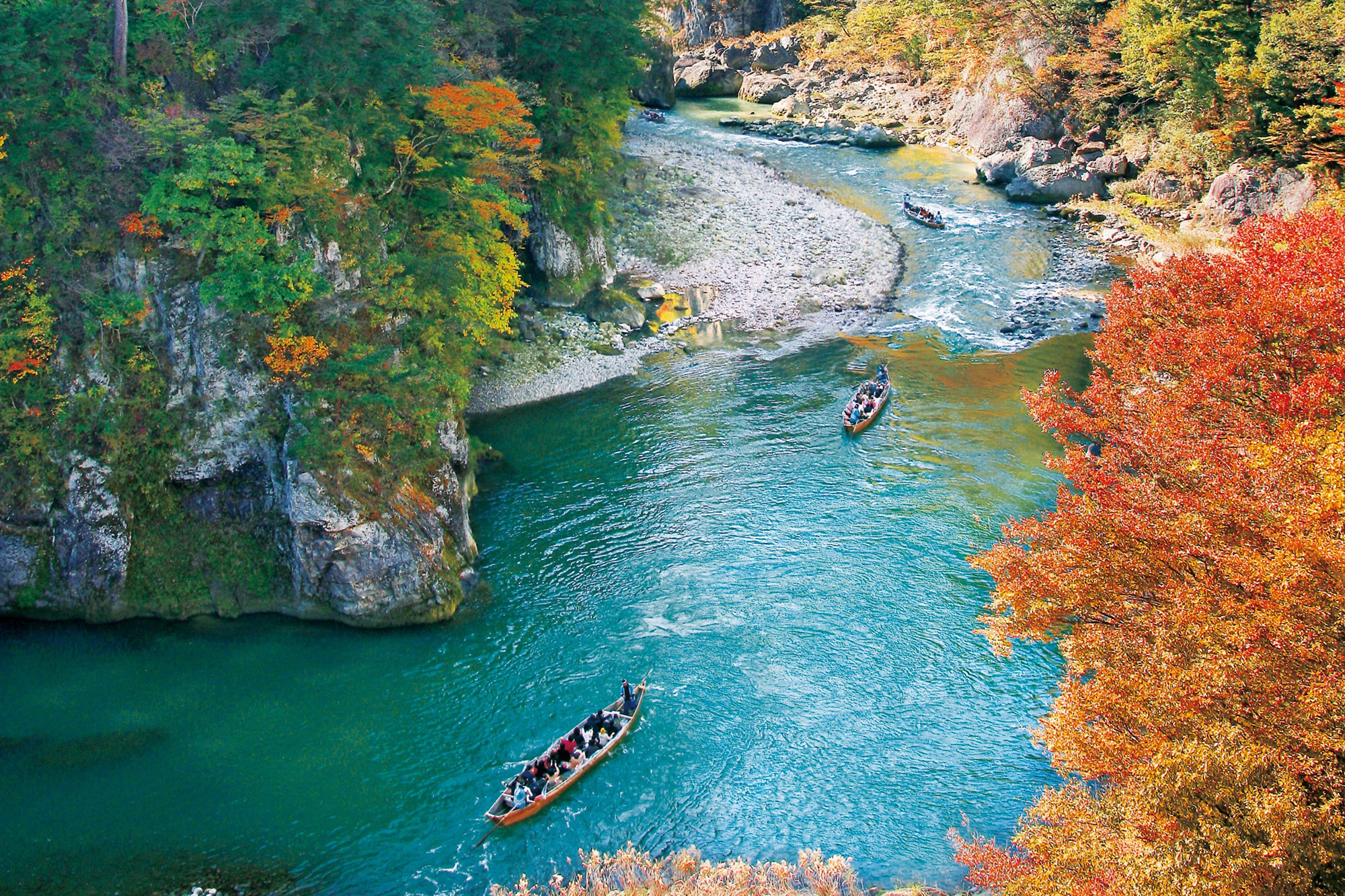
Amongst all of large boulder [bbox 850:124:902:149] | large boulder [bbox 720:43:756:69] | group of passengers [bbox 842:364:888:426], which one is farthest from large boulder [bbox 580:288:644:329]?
large boulder [bbox 720:43:756:69]

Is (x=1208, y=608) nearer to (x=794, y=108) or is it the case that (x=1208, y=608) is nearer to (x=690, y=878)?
(x=690, y=878)

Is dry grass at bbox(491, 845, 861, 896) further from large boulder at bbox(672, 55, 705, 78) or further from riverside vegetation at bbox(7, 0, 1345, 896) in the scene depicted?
large boulder at bbox(672, 55, 705, 78)

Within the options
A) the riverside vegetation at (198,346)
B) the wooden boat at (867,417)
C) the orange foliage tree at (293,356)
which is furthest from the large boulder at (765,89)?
the orange foliage tree at (293,356)

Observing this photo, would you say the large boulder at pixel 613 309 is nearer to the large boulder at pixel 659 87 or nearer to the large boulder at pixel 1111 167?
the large boulder at pixel 1111 167

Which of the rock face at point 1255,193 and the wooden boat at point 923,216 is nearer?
the rock face at point 1255,193

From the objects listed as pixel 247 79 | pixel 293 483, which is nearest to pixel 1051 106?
pixel 247 79

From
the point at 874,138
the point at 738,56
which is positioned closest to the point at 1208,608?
the point at 874,138
